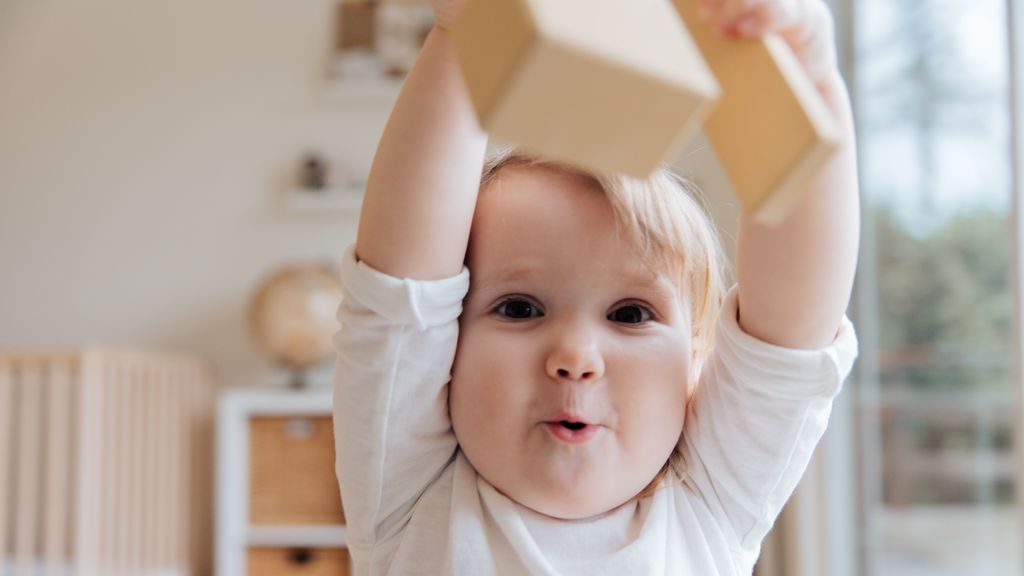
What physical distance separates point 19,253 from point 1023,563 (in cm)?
257

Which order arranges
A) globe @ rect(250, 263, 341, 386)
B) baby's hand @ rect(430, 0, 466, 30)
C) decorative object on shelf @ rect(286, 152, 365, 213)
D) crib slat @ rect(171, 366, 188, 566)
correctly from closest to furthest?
baby's hand @ rect(430, 0, 466, 30) < globe @ rect(250, 263, 341, 386) < crib slat @ rect(171, 366, 188, 566) < decorative object on shelf @ rect(286, 152, 365, 213)

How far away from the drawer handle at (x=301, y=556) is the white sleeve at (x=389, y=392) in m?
1.99

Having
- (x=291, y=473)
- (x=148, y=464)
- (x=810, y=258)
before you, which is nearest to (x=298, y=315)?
(x=291, y=473)

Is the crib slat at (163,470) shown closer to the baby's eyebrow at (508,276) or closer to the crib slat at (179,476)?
Answer: the crib slat at (179,476)

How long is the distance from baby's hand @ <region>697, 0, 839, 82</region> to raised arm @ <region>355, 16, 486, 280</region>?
15cm

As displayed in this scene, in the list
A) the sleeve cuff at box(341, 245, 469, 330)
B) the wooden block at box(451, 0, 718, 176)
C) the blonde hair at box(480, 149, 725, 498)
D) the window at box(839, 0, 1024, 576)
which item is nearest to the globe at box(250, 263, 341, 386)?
the window at box(839, 0, 1024, 576)

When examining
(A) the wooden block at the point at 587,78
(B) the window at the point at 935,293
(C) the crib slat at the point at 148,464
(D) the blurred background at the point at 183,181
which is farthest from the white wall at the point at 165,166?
(A) the wooden block at the point at 587,78

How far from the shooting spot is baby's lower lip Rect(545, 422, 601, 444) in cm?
59

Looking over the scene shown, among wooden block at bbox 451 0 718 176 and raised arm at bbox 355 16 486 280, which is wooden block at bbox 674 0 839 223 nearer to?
wooden block at bbox 451 0 718 176

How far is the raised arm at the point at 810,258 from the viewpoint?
1.66ft

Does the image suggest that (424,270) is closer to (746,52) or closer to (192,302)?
(746,52)

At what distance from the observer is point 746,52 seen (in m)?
0.37

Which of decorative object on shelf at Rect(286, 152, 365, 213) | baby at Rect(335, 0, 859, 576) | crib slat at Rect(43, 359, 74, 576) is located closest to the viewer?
baby at Rect(335, 0, 859, 576)

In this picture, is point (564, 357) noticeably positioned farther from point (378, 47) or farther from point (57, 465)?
point (378, 47)
